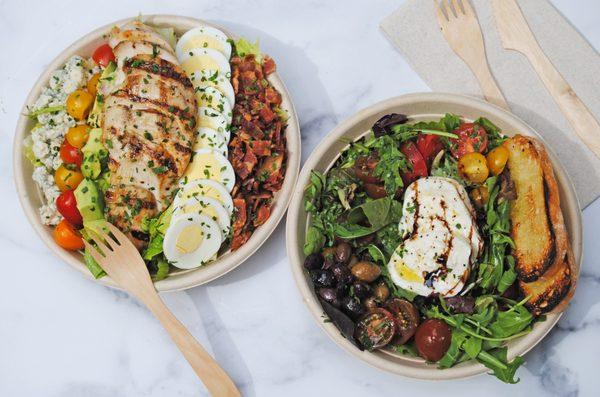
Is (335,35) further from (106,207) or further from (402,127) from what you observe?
(106,207)

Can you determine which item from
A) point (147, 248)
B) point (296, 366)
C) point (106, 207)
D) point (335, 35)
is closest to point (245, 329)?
point (296, 366)

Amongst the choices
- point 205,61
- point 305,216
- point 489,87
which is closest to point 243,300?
point 305,216

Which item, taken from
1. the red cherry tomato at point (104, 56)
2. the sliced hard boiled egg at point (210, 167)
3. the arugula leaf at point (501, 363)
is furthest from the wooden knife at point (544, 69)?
the red cherry tomato at point (104, 56)

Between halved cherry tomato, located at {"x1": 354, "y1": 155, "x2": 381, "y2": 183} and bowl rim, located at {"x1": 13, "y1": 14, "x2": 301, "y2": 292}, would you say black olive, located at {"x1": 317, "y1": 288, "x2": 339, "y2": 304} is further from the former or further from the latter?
halved cherry tomato, located at {"x1": 354, "y1": 155, "x2": 381, "y2": 183}

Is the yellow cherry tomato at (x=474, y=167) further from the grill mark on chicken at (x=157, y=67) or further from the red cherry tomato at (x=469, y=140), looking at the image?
the grill mark on chicken at (x=157, y=67)

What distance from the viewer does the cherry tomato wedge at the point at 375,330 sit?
3262mm

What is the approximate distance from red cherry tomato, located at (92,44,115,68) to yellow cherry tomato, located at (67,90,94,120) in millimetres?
186

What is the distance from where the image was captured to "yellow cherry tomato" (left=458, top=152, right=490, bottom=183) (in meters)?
3.30

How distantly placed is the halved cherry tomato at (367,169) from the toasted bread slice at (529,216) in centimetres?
64

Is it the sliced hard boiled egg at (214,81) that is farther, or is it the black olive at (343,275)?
the sliced hard boiled egg at (214,81)

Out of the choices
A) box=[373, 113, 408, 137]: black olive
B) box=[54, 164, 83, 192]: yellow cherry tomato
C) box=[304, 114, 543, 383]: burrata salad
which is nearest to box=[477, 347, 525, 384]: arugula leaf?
box=[304, 114, 543, 383]: burrata salad

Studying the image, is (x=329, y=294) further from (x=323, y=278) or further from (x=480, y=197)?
(x=480, y=197)

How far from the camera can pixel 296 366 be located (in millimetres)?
3762

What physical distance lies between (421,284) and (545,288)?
1.80 feet
